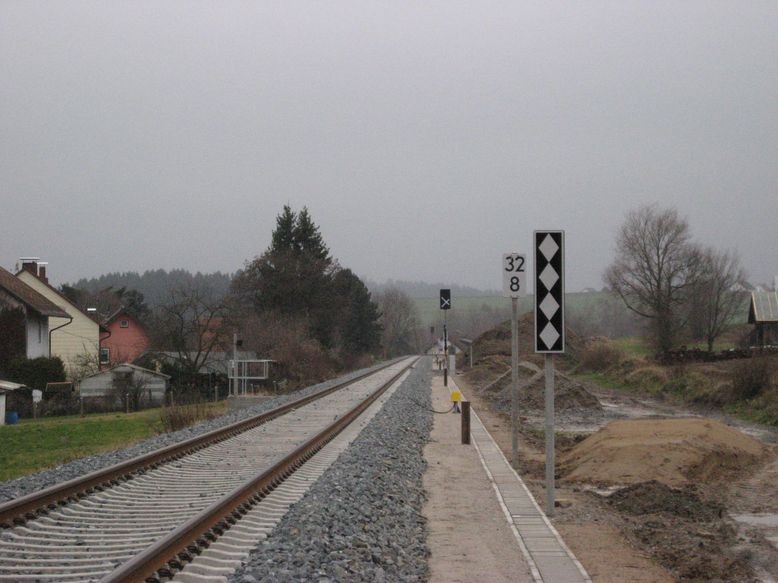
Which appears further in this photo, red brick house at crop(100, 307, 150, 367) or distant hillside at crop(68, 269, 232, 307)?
distant hillside at crop(68, 269, 232, 307)

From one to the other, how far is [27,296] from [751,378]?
37.1m

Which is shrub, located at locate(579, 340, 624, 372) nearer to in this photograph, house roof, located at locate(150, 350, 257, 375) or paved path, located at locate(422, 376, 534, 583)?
house roof, located at locate(150, 350, 257, 375)

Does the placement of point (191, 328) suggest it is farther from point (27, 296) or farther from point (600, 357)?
point (600, 357)

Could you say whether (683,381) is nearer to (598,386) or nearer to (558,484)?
(598,386)

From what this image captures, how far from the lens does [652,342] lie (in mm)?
63344

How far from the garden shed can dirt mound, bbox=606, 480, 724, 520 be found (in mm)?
48362

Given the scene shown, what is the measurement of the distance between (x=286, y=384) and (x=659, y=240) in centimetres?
3271

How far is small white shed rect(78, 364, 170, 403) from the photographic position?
155ft

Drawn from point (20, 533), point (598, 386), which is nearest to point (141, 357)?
point (598, 386)

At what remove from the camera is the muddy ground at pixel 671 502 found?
8.56 metres

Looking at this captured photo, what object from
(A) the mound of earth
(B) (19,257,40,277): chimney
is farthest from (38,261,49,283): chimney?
(A) the mound of earth

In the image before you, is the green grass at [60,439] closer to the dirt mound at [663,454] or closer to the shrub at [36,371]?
Result: the shrub at [36,371]

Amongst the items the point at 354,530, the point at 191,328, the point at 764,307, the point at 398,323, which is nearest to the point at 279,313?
the point at 191,328

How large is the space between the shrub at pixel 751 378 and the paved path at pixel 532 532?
17026 mm
